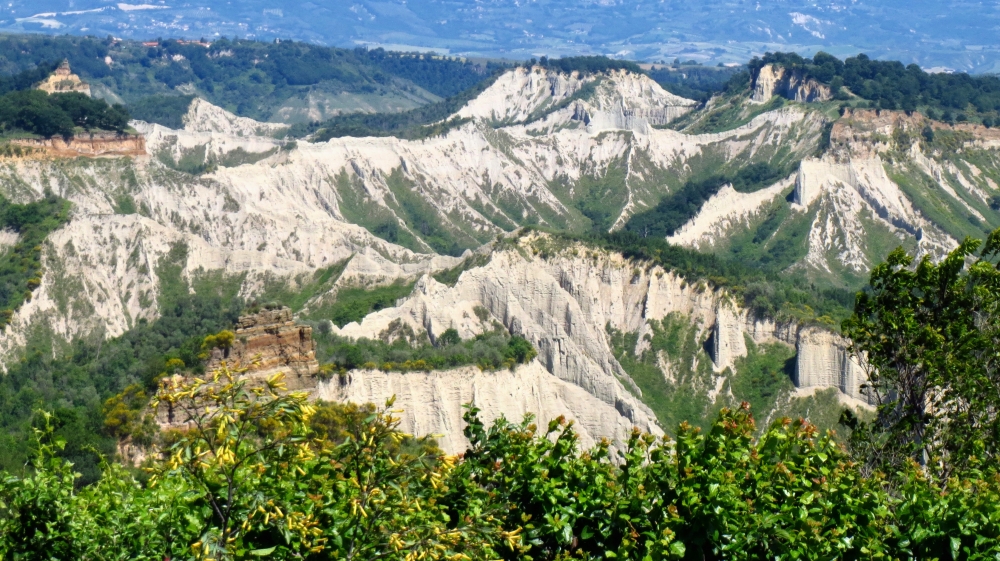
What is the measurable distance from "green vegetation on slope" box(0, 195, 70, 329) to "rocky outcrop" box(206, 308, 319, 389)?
28.5m

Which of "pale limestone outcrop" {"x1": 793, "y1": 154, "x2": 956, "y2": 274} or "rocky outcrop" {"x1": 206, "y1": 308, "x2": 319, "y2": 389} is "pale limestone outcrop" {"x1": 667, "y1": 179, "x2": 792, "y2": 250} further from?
"rocky outcrop" {"x1": 206, "y1": 308, "x2": 319, "y2": 389}

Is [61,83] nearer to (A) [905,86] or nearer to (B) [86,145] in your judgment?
(B) [86,145]

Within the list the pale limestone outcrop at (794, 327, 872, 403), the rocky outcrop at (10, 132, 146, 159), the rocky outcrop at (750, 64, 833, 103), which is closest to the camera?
the pale limestone outcrop at (794, 327, 872, 403)

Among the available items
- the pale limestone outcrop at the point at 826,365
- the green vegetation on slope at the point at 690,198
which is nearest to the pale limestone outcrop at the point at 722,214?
the green vegetation on slope at the point at 690,198

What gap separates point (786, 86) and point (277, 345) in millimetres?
136039

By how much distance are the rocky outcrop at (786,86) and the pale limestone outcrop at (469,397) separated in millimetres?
112818

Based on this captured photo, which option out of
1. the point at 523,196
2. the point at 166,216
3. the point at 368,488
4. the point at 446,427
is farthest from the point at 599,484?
the point at 523,196

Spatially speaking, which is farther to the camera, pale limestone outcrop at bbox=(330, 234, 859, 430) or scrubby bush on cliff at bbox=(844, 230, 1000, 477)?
pale limestone outcrop at bbox=(330, 234, 859, 430)

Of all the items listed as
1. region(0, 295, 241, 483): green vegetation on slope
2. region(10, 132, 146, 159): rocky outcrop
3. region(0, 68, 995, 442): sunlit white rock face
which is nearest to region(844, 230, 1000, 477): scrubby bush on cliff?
region(0, 295, 241, 483): green vegetation on slope

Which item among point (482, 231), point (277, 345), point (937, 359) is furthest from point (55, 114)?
point (937, 359)

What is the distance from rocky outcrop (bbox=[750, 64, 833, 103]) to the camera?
551 feet

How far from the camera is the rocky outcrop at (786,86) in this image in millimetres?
168000

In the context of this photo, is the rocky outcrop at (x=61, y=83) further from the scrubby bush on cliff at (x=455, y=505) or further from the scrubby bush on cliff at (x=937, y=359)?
the scrubby bush on cliff at (x=455, y=505)

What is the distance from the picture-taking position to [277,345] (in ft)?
177
